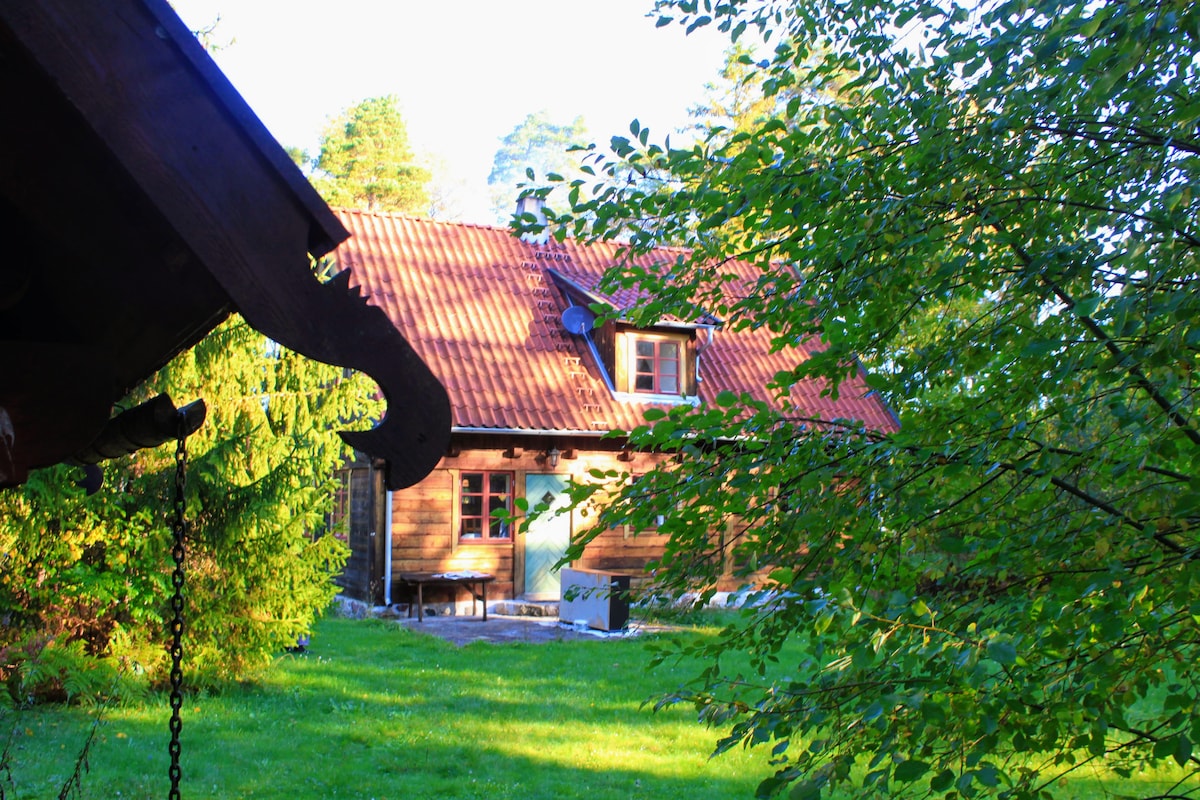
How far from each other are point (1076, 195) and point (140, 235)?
2.73 meters

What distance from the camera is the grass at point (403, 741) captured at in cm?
694

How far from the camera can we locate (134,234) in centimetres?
252

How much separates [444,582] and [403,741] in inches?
281

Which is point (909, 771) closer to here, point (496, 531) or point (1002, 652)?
point (1002, 652)

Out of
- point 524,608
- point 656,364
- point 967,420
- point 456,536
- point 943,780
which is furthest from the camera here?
point 656,364

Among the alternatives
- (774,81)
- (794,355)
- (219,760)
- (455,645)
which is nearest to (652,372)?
(794,355)

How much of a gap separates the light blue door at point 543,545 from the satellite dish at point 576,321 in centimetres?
253

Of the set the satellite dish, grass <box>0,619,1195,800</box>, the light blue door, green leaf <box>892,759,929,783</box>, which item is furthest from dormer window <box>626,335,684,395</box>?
green leaf <box>892,759,929,783</box>

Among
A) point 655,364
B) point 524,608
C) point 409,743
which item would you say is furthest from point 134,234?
point 655,364

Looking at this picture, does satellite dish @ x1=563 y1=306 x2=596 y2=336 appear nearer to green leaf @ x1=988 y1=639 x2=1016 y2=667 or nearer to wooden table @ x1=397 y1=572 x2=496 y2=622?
wooden table @ x1=397 y1=572 x2=496 y2=622

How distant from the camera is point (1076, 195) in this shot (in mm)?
3322

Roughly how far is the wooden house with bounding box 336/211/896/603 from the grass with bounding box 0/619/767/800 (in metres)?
4.31

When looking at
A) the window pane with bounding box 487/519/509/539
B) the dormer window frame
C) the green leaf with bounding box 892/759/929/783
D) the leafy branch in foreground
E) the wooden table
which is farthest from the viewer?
the dormer window frame

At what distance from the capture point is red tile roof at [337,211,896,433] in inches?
624
